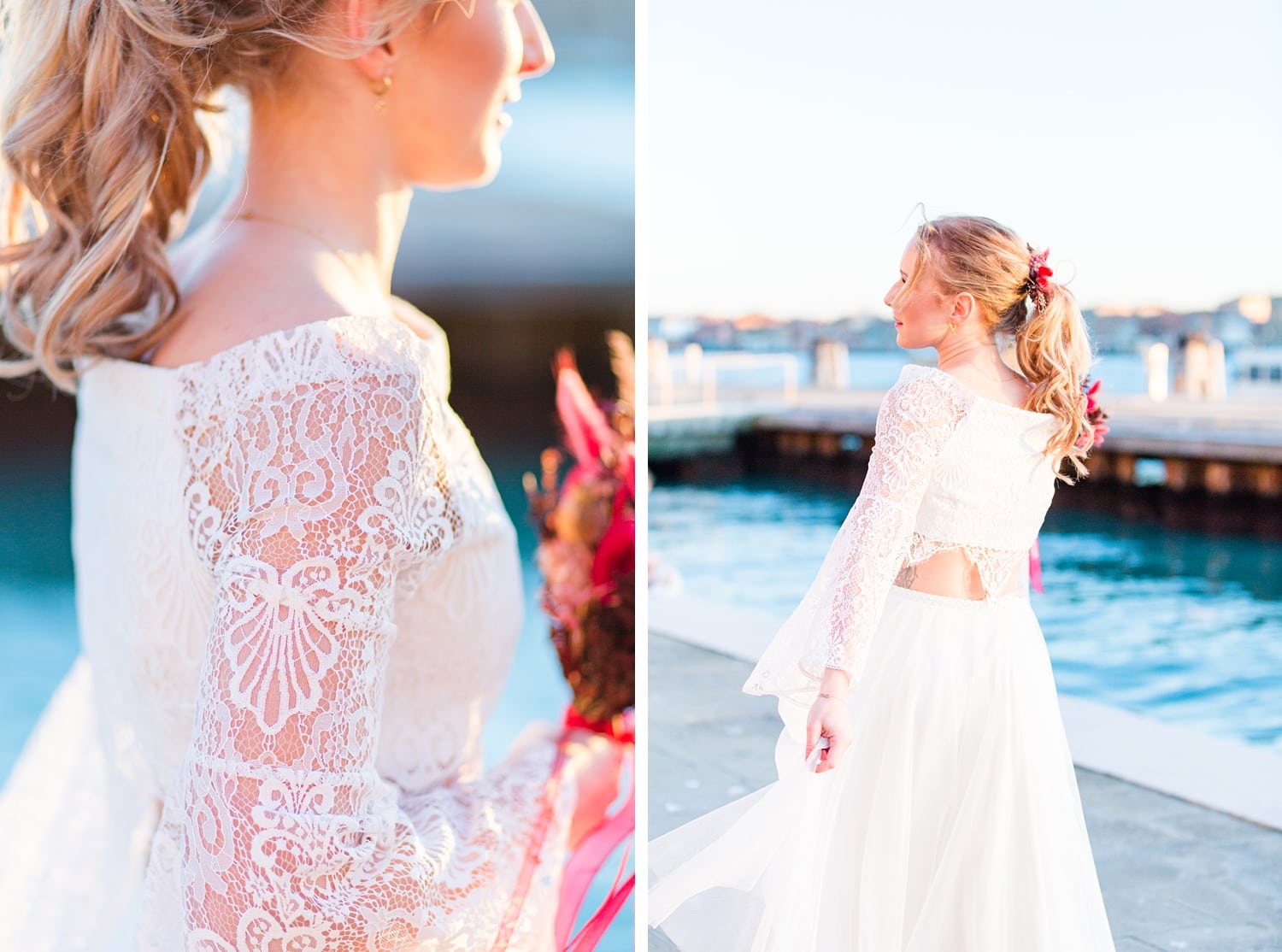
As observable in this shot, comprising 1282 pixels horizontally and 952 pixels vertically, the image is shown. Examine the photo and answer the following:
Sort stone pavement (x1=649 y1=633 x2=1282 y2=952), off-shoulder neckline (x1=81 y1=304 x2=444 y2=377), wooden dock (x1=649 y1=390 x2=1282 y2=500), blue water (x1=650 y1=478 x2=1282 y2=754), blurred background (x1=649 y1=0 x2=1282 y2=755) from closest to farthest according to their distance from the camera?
off-shoulder neckline (x1=81 y1=304 x2=444 y2=377) < stone pavement (x1=649 y1=633 x2=1282 y2=952) < blue water (x1=650 y1=478 x2=1282 y2=754) < blurred background (x1=649 y1=0 x2=1282 y2=755) < wooden dock (x1=649 y1=390 x2=1282 y2=500)

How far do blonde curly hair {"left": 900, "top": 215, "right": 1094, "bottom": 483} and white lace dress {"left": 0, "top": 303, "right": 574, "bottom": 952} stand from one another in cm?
85

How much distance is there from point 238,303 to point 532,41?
41 centimetres

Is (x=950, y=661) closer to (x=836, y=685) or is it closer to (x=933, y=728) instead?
(x=933, y=728)

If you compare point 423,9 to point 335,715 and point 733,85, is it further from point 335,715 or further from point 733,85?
point 733,85

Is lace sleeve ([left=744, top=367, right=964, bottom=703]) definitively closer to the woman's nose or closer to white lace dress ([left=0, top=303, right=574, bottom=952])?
white lace dress ([left=0, top=303, right=574, bottom=952])

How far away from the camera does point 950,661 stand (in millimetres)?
1798

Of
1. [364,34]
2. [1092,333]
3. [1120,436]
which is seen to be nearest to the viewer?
[364,34]

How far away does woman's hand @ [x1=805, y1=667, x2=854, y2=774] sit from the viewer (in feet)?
5.27

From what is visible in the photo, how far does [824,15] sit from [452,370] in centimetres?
1778

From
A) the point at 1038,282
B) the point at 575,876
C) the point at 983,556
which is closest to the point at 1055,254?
the point at 1038,282

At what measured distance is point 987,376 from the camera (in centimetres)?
177

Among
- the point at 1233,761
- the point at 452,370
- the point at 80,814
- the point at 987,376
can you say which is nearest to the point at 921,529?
the point at 987,376

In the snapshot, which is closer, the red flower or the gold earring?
the gold earring

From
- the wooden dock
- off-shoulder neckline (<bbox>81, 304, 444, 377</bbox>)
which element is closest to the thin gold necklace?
off-shoulder neckline (<bbox>81, 304, 444, 377</bbox>)
